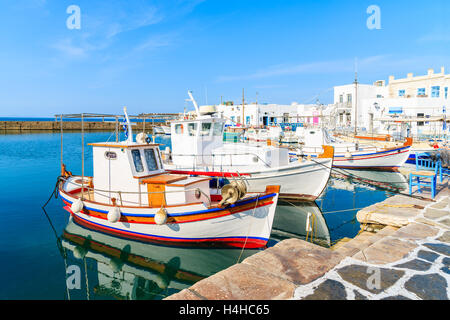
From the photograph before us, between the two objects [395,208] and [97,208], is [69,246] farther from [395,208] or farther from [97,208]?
[395,208]

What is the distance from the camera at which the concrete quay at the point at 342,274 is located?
11.5 feet

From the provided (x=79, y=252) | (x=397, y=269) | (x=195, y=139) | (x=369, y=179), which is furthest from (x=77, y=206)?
(x=369, y=179)

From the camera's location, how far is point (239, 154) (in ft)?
44.0

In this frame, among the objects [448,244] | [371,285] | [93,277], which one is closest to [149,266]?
[93,277]

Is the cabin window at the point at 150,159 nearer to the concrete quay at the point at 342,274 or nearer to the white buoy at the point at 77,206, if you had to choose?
the white buoy at the point at 77,206

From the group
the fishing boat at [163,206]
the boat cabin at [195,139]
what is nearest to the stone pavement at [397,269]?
the fishing boat at [163,206]

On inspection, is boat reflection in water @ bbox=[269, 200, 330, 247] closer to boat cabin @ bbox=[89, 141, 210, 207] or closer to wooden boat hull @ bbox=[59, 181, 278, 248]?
wooden boat hull @ bbox=[59, 181, 278, 248]

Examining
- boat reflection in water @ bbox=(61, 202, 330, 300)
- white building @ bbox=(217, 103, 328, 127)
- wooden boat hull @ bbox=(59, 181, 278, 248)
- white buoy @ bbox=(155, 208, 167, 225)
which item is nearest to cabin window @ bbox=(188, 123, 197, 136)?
wooden boat hull @ bbox=(59, 181, 278, 248)

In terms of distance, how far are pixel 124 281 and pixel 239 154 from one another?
25.4ft

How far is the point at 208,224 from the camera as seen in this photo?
809cm

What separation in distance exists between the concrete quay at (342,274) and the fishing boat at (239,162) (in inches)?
301

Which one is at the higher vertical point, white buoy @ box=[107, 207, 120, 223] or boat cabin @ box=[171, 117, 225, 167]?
boat cabin @ box=[171, 117, 225, 167]

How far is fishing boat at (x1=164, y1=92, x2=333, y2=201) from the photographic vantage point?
13.2m

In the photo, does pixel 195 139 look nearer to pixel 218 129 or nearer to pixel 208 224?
pixel 218 129
